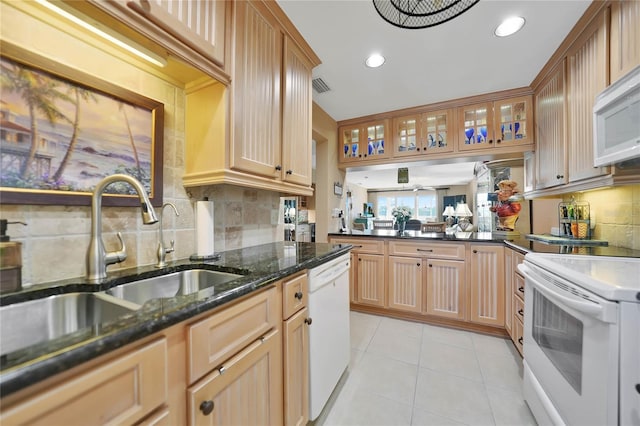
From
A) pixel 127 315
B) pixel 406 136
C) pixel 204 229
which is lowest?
pixel 127 315

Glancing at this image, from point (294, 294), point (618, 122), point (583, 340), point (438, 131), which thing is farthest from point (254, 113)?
point (438, 131)

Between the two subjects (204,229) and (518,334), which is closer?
(204,229)

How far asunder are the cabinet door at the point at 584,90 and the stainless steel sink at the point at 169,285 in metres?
2.31

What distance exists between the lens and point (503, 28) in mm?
1610

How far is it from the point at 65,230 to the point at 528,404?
97.6 inches

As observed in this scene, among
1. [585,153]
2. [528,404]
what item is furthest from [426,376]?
[585,153]

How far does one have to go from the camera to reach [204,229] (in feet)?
4.38

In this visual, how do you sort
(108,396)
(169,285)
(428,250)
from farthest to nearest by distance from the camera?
(428,250)
(169,285)
(108,396)

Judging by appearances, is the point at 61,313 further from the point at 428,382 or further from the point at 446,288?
the point at 446,288

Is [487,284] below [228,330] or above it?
below

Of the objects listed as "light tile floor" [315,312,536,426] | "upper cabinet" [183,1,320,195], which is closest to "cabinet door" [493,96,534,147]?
"light tile floor" [315,312,536,426]

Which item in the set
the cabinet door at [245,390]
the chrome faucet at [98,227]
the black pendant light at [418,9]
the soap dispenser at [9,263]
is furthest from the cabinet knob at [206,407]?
the black pendant light at [418,9]

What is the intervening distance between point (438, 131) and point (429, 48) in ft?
3.72

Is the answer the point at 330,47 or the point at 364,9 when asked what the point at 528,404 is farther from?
the point at 330,47
